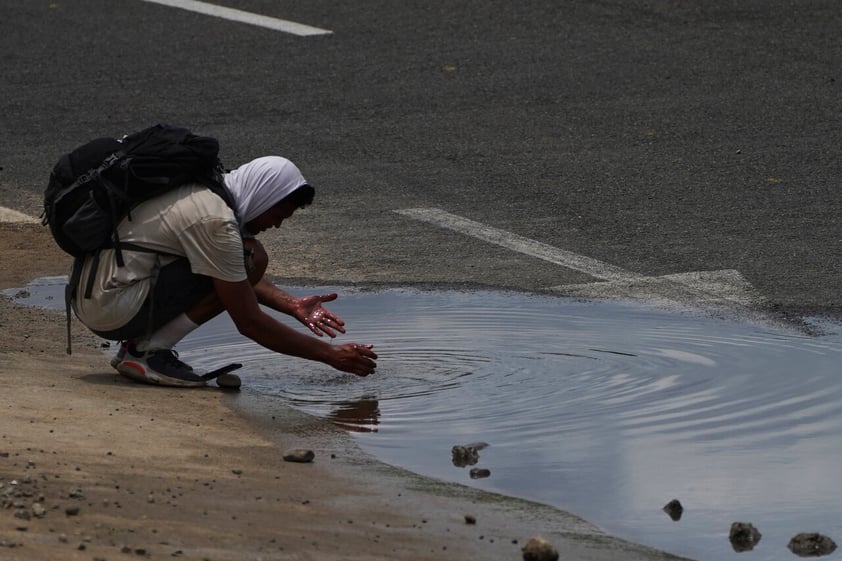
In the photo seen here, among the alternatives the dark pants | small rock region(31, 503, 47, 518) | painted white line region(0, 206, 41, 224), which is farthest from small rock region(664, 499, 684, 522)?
painted white line region(0, 206, 41, 224)

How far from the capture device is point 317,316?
6289mm

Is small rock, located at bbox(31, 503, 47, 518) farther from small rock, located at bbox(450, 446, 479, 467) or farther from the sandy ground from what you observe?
small rock, located at bbox(450, 446, 479, 467)

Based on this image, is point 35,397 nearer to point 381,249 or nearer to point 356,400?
point 356,400

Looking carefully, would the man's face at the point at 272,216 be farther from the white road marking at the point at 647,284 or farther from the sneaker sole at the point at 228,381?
the white road marking at the point at 647,284

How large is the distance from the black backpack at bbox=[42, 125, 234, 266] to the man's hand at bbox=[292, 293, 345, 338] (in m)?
0.59

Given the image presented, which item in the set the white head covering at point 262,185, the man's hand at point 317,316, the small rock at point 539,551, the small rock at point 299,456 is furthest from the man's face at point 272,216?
the small rock at point 539,551

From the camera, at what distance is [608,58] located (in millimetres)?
12852

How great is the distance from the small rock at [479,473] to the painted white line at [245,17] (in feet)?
29.8

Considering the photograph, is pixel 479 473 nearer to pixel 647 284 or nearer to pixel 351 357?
pixel 351 357

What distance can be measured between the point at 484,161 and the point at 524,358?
3677mm

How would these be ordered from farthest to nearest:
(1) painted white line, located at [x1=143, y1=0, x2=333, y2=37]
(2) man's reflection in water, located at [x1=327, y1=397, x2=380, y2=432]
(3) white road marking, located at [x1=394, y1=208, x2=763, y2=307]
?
(1) painted white line, located at [x1=143, y1=0, x2=333, y2=37] → (3) white road marking, located at [x1=394, y1=208, x2=763, y2=307] → (2) man's reflection in water, located at [x1=327, y1=397, x2=380, y2=432]

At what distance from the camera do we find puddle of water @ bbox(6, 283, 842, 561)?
201 inches

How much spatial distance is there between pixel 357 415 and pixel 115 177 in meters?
1.23

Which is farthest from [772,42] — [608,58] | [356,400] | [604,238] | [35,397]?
[35,397]
